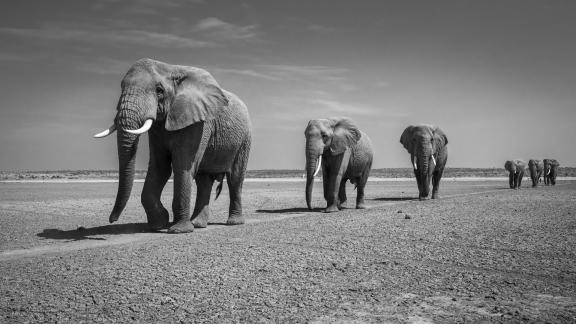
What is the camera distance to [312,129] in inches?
671

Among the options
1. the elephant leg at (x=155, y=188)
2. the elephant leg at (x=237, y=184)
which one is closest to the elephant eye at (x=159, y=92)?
the elephant leg at (x=155, y=188)

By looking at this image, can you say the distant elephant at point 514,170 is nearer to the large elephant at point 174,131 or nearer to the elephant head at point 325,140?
the elephant head at point 325,140

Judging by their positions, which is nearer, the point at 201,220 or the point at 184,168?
the point at 184,168

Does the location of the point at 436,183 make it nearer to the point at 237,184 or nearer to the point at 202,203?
the point at 237,184

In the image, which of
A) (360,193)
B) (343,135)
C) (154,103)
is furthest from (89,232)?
(360,193)

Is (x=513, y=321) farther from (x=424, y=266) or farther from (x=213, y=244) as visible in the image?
(x=213, y=244)

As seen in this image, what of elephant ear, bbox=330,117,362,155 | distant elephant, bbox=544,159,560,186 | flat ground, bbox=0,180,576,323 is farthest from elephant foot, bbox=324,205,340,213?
distant elephant, bbox=544,159,560,186

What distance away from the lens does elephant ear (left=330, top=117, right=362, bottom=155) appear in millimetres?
17344

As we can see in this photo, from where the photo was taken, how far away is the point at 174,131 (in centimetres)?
1072

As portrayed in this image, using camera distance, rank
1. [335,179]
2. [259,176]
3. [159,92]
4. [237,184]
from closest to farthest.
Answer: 1. [159,92]
2. [237,184]
3. [335,179]
4. [259,176]

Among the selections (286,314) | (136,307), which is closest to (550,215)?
(286,314)

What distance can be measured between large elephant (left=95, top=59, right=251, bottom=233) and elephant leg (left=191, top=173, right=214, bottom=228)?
3cm

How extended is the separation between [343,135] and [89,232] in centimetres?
974

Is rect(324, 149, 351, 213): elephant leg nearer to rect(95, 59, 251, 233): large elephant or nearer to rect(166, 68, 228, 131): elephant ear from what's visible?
rect(95, 59, 251, 233): large elephant
